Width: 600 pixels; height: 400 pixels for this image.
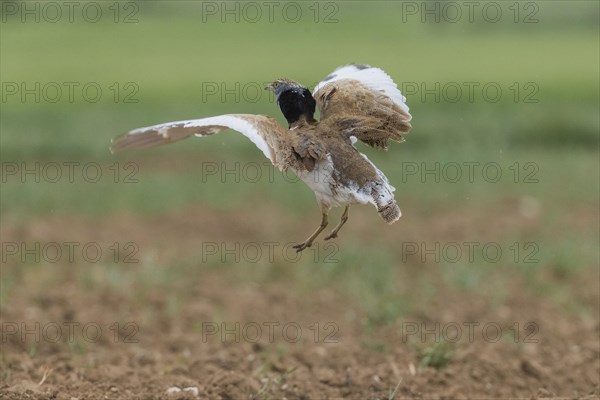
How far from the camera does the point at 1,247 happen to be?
9188mm

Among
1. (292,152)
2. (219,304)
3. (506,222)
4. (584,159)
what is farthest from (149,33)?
(292,152)

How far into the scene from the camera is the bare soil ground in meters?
5.32

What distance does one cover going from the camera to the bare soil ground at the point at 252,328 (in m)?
5.32

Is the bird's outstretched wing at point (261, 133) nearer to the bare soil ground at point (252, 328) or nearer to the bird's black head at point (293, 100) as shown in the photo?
the bird's black head at point (293, 100)

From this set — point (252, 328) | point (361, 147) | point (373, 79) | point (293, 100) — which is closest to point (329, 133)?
point (293, 100)

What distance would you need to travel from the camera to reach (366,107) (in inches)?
177

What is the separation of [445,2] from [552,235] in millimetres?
13767

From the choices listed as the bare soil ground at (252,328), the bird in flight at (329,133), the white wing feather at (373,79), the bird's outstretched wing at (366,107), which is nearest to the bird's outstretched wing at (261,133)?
the bird in flight at (329,133)

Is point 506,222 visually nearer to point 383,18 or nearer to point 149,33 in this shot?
point 149,33

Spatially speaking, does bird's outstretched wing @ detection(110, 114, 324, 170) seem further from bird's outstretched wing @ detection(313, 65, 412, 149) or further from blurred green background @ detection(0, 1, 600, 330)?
blurred green background @ detection(0, 1, 600, 330)

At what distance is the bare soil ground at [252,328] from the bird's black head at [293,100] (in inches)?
54.8

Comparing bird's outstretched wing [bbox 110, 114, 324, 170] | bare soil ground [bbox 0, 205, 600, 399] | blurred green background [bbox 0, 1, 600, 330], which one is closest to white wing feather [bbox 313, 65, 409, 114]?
bird's outstretched wing [bbox 110, 114, 324, 170]

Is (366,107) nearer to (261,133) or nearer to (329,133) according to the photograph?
(329,133)

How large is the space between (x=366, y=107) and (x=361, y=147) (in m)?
9.48
